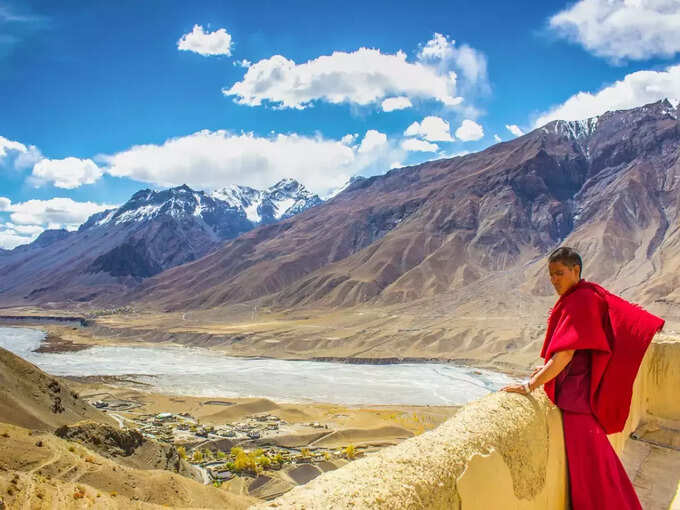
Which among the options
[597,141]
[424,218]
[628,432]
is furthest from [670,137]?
[628,432]

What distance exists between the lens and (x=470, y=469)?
278 cm

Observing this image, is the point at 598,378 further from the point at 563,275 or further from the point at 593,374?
the point at 563,275

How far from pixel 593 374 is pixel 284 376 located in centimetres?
5725

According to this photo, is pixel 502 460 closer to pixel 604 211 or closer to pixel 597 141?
pixel 604 211

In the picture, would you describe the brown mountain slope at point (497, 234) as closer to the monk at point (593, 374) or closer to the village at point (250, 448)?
the village at point (250, 448)

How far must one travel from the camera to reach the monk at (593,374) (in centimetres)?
325

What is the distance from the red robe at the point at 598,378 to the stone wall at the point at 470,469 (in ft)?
0.50

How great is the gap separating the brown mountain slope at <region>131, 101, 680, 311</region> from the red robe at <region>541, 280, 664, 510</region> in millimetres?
69477

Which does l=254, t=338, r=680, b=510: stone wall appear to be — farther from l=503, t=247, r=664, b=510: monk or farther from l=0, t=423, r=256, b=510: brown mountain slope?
l=0, t=423, r=256, b=510: brown mountain slope

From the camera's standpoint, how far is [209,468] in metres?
25.0

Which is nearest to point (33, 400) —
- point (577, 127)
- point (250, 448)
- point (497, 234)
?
point (250, 448)

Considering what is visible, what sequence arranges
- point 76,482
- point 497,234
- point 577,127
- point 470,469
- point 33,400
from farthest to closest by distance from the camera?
point 577,127 → point 497,234 → point 33,400 → point 76,482 → point 470,469

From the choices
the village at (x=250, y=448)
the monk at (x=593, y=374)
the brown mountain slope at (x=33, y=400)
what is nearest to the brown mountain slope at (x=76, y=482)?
the brown mountain slope at (x=33, y=400)

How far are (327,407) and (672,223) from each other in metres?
83.4
